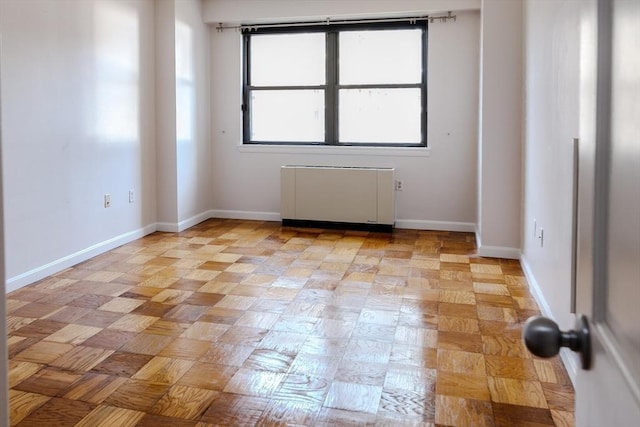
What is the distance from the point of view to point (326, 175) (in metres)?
5.48

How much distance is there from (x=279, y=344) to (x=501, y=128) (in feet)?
8.38

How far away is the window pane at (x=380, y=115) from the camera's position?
18.1 feet

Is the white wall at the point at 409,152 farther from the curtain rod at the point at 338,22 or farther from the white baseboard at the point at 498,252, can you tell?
the white baseboard at the point at 498,252

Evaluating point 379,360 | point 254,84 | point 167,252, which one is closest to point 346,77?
point 254,84

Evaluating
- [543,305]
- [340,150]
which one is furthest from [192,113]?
[543,305]

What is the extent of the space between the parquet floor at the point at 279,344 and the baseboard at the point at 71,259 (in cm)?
7

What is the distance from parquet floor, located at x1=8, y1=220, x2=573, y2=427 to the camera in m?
2.01

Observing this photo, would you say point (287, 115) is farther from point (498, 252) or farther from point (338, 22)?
point (498, 252)

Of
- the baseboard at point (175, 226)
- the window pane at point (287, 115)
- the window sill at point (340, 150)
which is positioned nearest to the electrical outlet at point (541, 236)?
the window sill at point (340, 150)

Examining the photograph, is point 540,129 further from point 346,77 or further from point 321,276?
point 346,77

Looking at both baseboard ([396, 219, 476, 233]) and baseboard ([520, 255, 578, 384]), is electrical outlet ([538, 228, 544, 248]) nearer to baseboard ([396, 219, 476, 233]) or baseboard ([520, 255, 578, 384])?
baseboard ([520, 255, 578, 384])

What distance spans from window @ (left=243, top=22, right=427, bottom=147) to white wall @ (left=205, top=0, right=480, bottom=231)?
145 mm

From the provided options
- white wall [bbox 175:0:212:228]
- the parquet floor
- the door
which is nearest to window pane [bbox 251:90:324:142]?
white wall [bbox 175:0:212:228]

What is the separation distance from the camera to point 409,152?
543 cm
